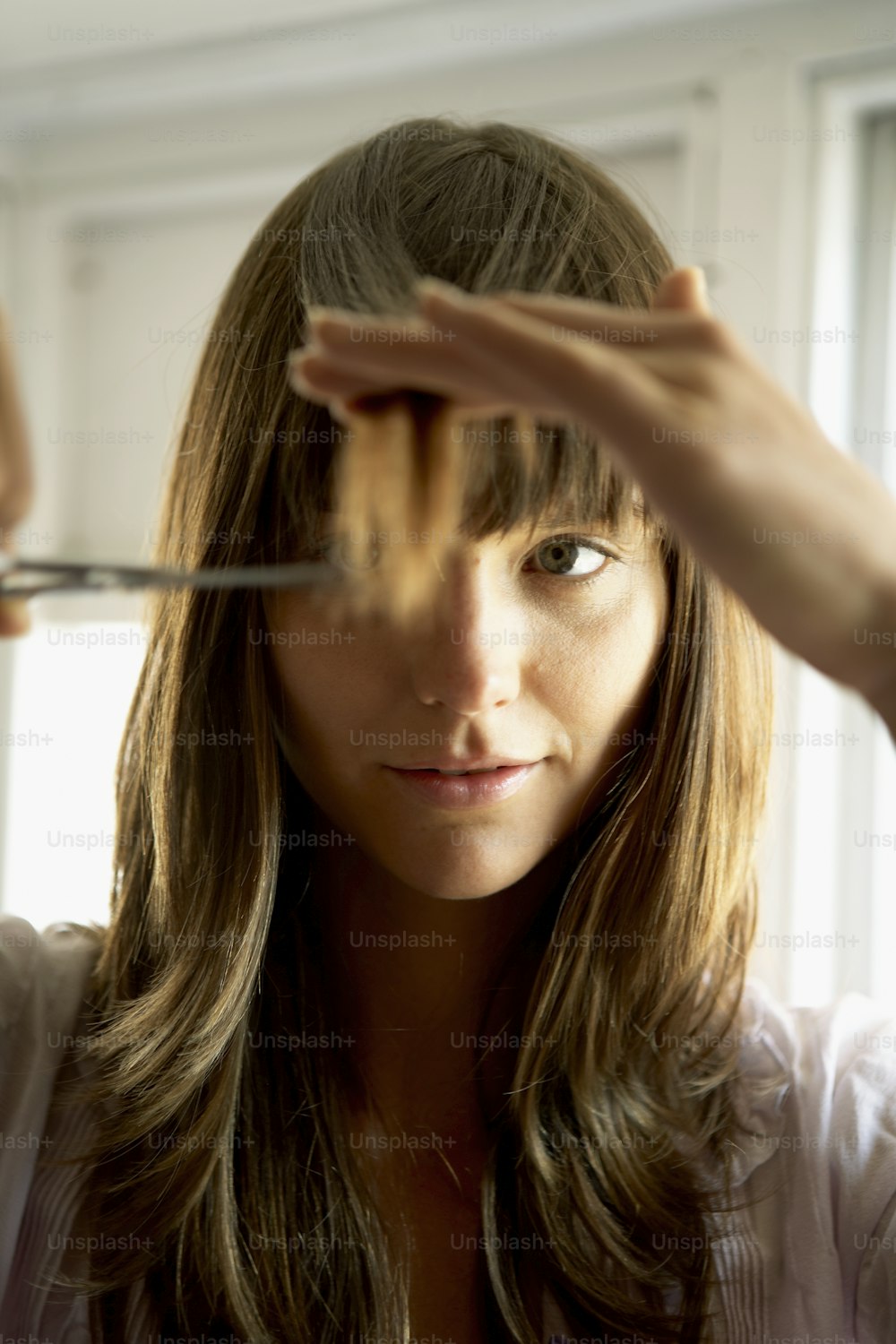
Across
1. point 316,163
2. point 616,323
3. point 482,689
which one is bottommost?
point 482,689

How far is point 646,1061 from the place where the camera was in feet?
2.62

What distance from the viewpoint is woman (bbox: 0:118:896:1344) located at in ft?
2.18

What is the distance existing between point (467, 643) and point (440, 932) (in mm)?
264

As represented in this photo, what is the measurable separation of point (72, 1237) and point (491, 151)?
669 mm

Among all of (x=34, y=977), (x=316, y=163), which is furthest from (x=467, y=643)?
(x=316, y=163)

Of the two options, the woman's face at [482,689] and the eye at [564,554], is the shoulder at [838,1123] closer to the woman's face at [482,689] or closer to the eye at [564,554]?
the woman's face at [482,689]

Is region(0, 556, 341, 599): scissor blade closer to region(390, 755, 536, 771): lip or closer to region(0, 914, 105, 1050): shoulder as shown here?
region(390, 755, 536, 771): lip

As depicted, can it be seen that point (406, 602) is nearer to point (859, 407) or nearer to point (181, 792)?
point (181, 792)

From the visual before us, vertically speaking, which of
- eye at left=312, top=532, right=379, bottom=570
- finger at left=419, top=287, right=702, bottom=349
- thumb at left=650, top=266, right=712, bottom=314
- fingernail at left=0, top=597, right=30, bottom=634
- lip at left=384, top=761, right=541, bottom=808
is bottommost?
lip at left=384, top=761, right=541, bottom=808

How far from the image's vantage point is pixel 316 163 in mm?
1536

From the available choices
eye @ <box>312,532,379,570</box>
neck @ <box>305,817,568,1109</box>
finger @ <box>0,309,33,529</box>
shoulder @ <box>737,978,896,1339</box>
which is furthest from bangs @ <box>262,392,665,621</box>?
shoulder @ <box>737,978,896,1339</box>

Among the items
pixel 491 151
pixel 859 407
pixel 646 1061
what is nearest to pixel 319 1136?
pixel 646 1061

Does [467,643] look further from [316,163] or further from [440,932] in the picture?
[316,163]

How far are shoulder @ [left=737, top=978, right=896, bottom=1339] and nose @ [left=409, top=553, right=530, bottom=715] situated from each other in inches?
13.2
